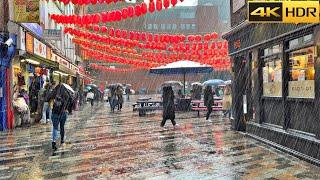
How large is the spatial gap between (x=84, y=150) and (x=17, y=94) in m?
7.95

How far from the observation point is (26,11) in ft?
53.3

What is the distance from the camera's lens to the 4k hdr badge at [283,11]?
788 centimetres

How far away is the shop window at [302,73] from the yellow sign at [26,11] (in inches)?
368

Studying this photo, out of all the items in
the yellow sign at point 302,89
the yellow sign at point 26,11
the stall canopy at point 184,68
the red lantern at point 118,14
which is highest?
the red lantern at point 118,14

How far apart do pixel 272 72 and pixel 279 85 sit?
2.24 feet

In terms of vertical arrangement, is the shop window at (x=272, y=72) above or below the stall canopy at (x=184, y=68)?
below

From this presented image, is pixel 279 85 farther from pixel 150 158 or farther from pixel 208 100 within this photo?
pixel 208 100

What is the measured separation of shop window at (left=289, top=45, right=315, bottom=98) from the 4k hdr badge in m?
1.58

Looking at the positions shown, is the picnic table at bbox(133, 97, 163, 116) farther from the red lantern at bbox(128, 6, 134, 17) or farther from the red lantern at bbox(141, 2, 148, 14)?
the red lantern at bbox(141, 2, 148, 14)

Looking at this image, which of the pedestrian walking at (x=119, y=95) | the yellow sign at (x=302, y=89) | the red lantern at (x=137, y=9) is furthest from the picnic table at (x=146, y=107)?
the yellow sign at (x=302, y=89)

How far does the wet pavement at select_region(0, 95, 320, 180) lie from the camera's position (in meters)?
8.34

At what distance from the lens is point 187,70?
26281 millimetres

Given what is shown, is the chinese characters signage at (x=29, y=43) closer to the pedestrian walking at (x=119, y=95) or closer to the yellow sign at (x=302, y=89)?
the pedestrian walking at (x=119, y=95)

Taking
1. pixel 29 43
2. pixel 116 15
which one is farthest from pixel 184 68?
pixel 29 43
